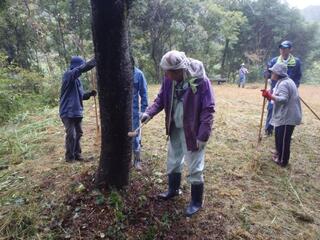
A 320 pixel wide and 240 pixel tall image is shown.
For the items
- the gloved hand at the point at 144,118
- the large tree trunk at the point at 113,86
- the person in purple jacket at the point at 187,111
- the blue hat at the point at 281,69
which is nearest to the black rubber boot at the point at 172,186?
the person in purple jacket at the point at 187,111

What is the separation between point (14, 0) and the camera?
46.8 feet

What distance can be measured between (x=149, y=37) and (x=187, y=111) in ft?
55.5

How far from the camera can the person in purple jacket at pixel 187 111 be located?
3350mm

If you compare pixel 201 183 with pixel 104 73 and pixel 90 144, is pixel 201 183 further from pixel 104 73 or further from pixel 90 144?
pixel 90 144

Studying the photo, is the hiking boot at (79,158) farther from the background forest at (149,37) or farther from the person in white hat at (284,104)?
the background forest at (149,37)

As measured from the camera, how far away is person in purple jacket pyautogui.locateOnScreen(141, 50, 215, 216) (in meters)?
3.35

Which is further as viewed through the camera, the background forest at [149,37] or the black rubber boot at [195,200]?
the background forest at [149,37]

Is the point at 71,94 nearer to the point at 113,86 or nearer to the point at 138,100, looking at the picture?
the point at 138,100

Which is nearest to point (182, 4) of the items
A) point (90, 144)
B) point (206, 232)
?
point (90, 144)

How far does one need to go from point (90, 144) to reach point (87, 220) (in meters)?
3.00

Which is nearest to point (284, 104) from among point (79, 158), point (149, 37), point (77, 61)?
point (77, 61)

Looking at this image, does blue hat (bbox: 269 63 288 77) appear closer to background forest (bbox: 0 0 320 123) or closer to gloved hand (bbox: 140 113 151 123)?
gloved hand (bbox: 140 113 151 123)

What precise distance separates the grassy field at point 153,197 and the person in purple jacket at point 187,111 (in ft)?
1.41

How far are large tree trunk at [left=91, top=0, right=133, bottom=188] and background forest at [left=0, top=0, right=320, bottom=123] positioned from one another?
13.5 ft
